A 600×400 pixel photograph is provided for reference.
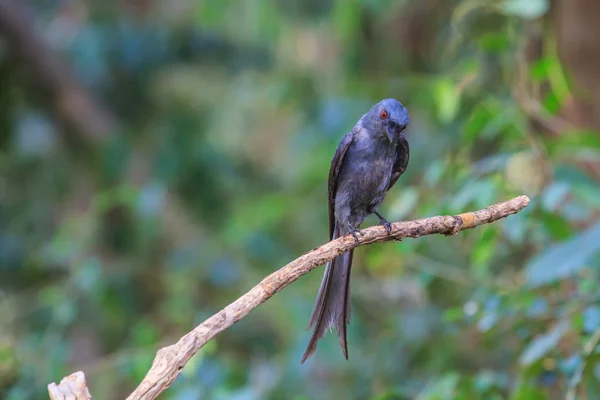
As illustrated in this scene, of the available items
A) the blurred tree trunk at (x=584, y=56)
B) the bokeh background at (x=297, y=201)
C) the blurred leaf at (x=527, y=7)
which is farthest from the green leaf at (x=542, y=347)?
Answer: the blurred tree trunk at (x=584, y=56)

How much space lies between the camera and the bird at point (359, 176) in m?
3.36

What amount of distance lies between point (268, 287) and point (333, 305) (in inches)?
37.0

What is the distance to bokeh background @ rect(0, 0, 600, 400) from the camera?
3656 millimetres

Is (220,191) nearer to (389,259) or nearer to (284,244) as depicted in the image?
(284,244)

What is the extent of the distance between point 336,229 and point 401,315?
2.23 meters

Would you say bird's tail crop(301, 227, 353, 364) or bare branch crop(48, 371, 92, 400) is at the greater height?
bird's tail crop(301, 227, 353, 364)

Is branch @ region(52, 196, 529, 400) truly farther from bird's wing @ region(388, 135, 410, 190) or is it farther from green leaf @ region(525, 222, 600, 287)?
bird's wing @ region(388, 135, 410, 190)

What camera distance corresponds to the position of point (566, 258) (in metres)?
3.12

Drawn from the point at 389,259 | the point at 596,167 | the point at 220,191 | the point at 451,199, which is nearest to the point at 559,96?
the point at 451,199

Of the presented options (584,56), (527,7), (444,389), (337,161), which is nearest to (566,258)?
(444,389)

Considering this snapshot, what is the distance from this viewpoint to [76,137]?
25.5ft

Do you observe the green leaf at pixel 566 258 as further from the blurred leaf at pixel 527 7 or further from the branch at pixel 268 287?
the blurred leaf at pixel 527 7

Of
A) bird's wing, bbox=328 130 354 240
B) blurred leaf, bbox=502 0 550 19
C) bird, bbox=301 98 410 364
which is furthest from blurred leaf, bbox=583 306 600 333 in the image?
blurred leaf, bbox=502 0 550 19

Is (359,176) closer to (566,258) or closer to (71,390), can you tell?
(566,258)
